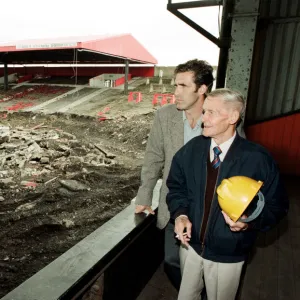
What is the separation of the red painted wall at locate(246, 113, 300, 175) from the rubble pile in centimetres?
450

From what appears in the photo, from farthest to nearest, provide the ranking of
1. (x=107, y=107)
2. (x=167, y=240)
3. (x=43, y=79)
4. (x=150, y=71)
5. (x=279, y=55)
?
(x=43, y=79) → (x=150, y=71) → (x=107, y=107) → (x=279, y=55) → (x=167, y=240)

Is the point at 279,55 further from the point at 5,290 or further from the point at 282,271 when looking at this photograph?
the point at 5,290

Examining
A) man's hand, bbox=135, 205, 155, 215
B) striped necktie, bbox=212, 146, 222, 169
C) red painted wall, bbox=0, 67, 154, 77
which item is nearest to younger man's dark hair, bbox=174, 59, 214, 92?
striped necktie, bbox=212, 146, 222, 169

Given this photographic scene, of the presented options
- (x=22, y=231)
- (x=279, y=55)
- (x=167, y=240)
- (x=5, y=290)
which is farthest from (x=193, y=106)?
(x=279, y=55)

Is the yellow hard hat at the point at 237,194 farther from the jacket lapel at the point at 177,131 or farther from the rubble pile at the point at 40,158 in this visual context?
the rubble pile at the point at 40,158

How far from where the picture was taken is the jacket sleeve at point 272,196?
145 centimetres

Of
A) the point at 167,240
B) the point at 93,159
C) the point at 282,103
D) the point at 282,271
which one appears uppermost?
the point at 282,103

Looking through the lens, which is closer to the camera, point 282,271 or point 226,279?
point 226,279

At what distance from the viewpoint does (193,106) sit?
6.75 feet

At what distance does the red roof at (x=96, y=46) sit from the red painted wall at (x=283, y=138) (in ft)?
44.7

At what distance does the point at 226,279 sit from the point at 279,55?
556 centimetres

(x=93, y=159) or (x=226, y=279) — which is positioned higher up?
(x=226, y=279)

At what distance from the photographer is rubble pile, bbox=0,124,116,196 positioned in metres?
6.62

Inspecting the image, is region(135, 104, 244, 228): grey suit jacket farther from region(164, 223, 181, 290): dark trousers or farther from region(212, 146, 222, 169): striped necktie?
region(212, 146, 222, 169): striped necktie
